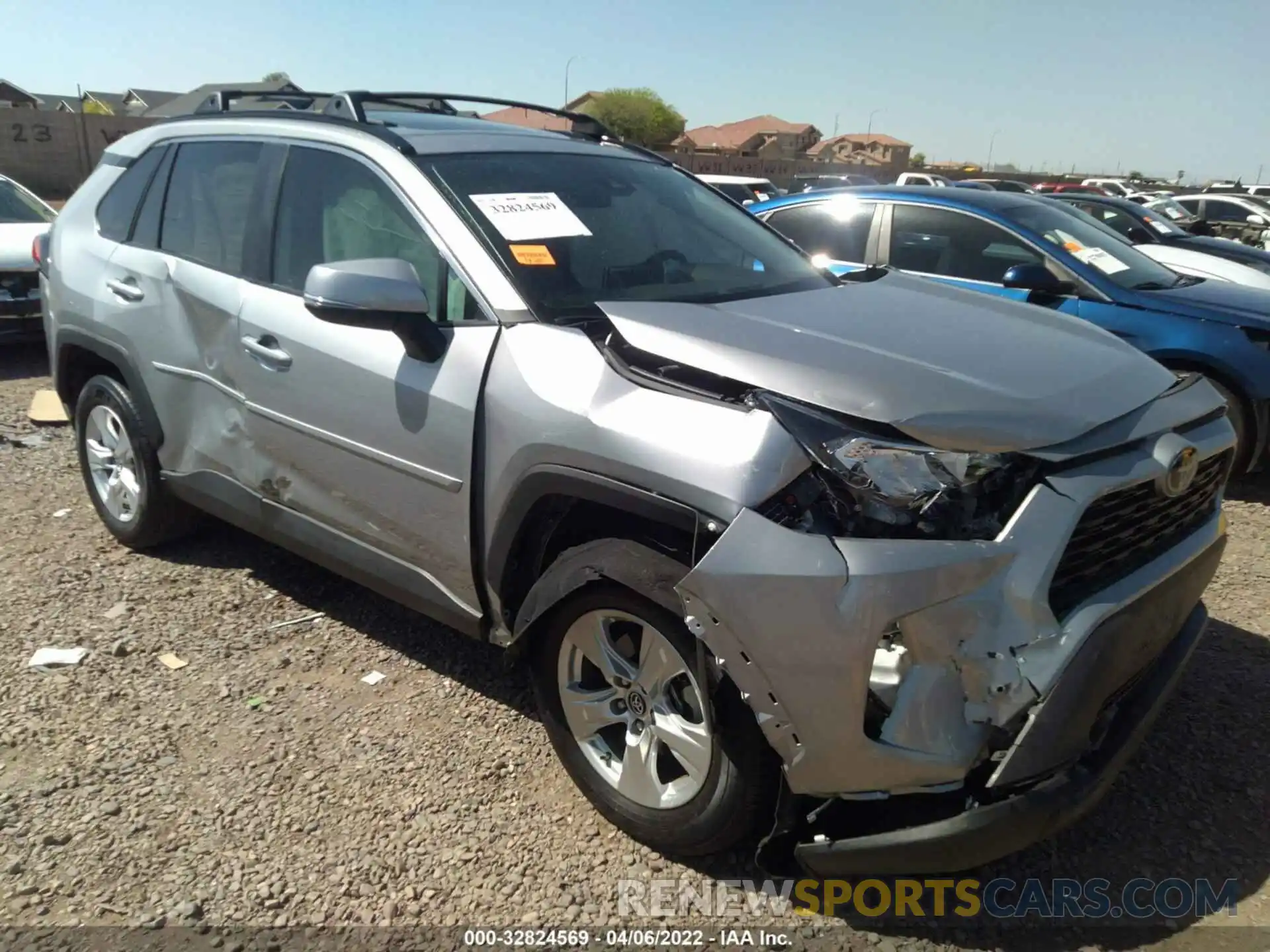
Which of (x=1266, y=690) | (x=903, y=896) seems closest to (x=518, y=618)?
(x=903, y=896)

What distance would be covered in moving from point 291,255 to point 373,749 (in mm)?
1732

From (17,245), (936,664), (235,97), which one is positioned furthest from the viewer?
(17,245)

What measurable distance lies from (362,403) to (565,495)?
85 cm

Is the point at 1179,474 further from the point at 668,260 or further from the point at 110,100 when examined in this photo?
the point at 110,100

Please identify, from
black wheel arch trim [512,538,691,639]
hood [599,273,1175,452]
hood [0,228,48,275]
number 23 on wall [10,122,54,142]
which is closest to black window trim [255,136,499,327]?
hood [599,273,1175,452]

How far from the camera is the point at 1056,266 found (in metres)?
5.73

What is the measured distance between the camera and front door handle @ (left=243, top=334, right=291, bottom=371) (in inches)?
125

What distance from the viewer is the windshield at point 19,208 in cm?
862

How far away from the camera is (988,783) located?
198cm

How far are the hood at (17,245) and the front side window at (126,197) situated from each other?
3.89 meters


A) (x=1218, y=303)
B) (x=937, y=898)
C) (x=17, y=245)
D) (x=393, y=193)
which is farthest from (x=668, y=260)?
(x=17, y=245)

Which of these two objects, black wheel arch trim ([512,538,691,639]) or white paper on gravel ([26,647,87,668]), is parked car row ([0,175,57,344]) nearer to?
white paper on gravel ([26,647,87,668])

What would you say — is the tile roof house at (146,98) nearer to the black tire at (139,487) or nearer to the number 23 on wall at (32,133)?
the number 23 on wall at (32,133)

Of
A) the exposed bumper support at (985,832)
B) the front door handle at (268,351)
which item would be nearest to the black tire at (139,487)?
the front door handle at (268,351)
